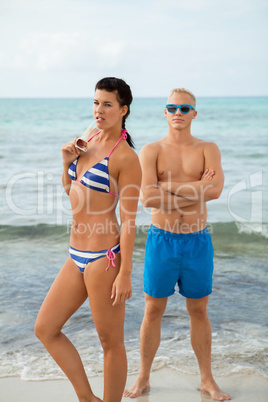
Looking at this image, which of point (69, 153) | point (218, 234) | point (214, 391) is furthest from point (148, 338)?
point (218, 234)

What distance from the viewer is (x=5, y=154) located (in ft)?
59.2

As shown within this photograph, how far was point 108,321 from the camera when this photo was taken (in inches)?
106

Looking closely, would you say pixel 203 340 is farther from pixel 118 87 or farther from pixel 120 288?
pixel 118 87

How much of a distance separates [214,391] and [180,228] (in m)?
1.20

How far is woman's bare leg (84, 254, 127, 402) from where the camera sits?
2.66 metres

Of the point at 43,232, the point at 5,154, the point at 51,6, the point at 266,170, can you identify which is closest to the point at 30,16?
the point at 51,6

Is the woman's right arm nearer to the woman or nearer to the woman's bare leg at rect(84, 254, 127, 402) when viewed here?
the woman

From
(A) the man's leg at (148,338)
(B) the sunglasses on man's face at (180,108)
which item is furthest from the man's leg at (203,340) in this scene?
(B) the sunglasses on man's face at (180,108)

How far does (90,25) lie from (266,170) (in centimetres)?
2204

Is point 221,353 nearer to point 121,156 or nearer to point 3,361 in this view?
Answer: point 3,361

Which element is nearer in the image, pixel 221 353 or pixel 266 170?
pixel 221 353

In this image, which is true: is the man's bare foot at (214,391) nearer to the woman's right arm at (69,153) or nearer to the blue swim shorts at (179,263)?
the blue swim shorts at (179,263)

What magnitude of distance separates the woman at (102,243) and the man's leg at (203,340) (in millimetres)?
840

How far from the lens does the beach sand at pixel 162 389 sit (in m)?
3.40
